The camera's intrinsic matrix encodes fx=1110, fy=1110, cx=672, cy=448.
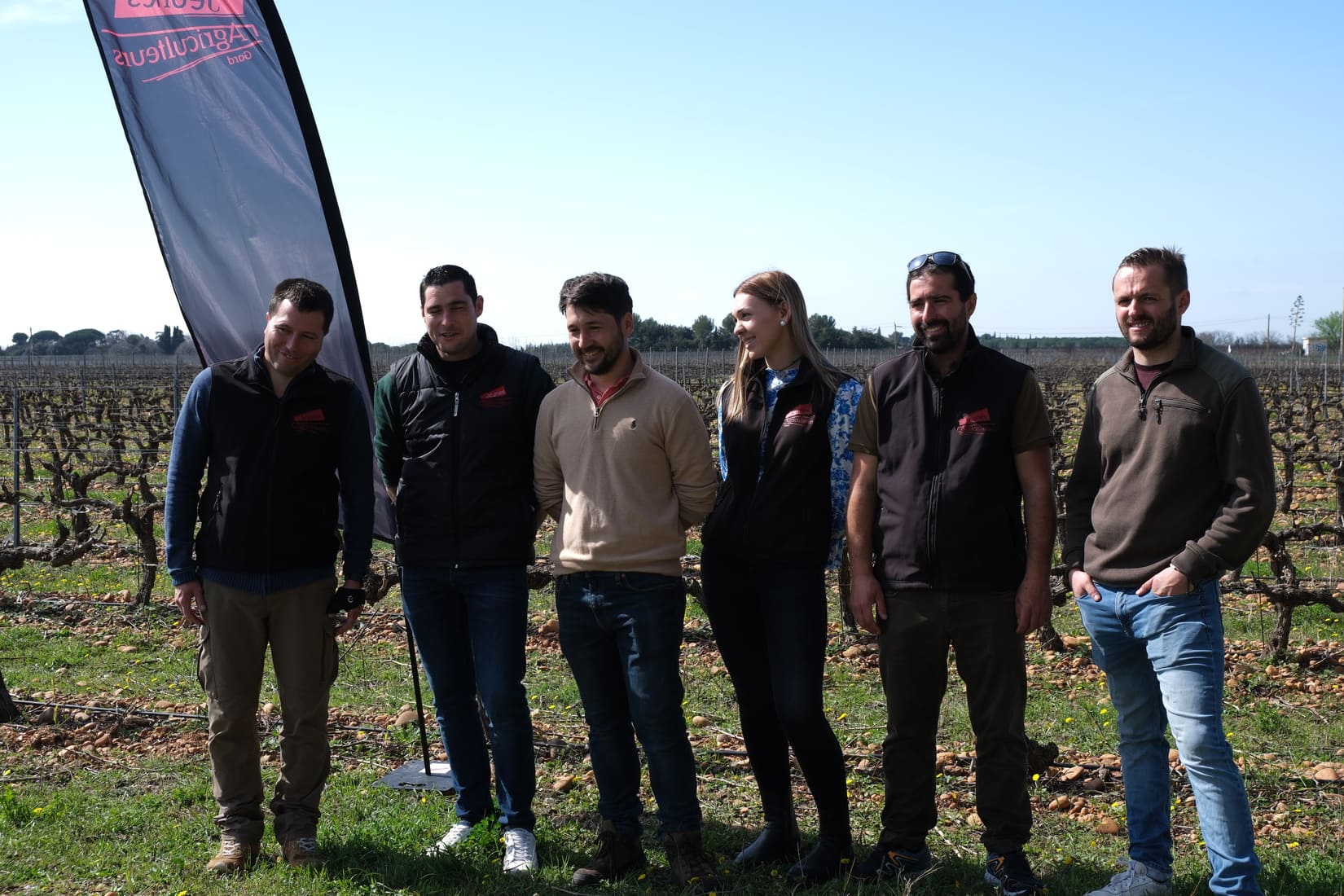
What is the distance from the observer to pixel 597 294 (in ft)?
11.0

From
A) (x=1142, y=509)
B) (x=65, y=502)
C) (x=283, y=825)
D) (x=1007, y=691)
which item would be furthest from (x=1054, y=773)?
(x=65, y=502)

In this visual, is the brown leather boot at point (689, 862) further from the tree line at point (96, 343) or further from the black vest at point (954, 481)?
the tree line at point (96, 343)

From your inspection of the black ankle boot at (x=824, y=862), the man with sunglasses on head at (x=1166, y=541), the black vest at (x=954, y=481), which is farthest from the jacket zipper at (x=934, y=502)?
the black ankle boot at (x=824, y=862)

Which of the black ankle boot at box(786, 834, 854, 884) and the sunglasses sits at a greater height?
the sunglasses

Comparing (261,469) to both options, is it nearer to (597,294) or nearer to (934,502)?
(597,294)

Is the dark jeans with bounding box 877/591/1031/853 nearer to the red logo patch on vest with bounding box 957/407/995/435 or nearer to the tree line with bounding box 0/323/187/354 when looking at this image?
the red logo patch on vest with bounding box 957/407/995/435

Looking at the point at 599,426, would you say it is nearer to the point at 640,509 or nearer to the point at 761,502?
the point at 640,509

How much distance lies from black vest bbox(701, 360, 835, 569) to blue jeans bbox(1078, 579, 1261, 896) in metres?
0.83

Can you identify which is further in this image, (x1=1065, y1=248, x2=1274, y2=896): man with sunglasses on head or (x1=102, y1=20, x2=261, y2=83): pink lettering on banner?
(x1=102, y1=20, x2=261, y2=83): pink lettering on banner

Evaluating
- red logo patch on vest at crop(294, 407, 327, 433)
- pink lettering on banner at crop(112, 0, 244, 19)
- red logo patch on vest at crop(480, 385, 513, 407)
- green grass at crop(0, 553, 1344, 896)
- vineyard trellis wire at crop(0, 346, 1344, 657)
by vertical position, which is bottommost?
green grass at crop(0, 553, 1344, 896)

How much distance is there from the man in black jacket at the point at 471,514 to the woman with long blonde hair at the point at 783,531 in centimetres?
66

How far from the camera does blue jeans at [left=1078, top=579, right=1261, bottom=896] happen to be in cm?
294

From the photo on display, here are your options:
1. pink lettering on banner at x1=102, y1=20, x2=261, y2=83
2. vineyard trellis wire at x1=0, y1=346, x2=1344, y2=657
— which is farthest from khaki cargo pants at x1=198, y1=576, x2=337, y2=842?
vineyard trellis wire at x1=0, y1=346, x2=1344, y2=657

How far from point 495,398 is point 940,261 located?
1448 millimetres
